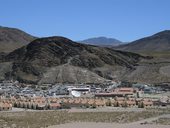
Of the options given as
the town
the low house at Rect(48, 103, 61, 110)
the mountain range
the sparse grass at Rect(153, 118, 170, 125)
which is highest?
the mountain range

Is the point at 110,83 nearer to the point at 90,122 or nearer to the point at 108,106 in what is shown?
the point at 108,106

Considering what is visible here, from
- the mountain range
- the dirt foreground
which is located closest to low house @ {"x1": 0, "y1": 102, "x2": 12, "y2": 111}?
the dirt foreground

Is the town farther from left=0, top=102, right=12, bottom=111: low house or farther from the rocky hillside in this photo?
the rocky hillside

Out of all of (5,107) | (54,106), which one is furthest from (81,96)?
(5,107)

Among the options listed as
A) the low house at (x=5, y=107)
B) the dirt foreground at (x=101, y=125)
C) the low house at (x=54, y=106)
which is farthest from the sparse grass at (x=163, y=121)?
the low house at (x=5, y=107)

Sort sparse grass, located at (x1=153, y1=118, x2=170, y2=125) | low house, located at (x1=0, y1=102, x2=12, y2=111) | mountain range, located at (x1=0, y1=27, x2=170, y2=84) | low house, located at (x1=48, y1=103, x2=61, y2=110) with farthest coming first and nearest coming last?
mountain range, located at (x1=0, y1=27, x2=170, y2=84), low house, located at (x1=48, y1=103, x2=61, y2=110), low house, located at (x1=0, y1=102, x2=12, y2=111), sparse grass, located at (x1=153, y1=118, x2=170, y2=125)

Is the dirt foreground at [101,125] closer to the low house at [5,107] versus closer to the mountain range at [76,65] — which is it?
the low house at [5,107]

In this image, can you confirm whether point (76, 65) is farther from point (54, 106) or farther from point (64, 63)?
point (54, 106)
